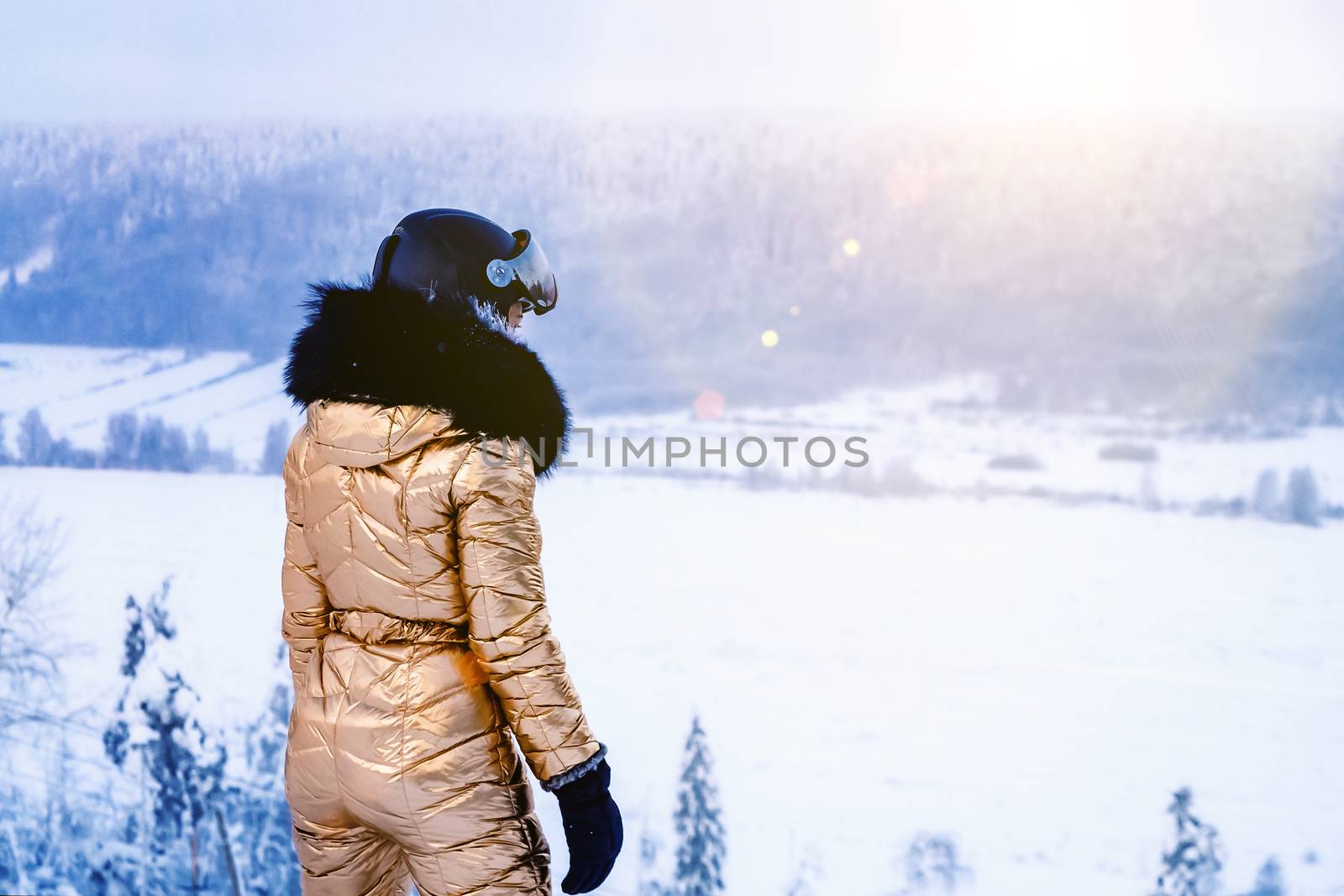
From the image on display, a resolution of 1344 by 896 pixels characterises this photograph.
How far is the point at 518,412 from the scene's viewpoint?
1.01 meters

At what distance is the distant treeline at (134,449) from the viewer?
6.77 feet

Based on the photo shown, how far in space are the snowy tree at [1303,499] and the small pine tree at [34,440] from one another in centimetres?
266

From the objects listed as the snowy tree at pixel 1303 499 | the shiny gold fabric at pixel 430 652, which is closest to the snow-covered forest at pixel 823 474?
the snowy tree at pixel 1303 499

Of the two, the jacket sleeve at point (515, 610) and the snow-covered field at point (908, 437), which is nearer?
the jacket sleeve at point (515, 610)

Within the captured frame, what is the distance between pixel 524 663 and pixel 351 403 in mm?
339

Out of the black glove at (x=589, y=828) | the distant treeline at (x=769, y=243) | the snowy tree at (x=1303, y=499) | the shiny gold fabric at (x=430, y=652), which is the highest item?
the distant treeline at (x=769, y=243)

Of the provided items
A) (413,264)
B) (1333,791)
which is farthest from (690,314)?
(1333,791)

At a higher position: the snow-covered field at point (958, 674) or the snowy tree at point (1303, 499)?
the snowy tree at point (1303, 499)

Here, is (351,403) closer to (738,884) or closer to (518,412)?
(518,412)

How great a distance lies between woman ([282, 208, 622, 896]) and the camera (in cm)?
97

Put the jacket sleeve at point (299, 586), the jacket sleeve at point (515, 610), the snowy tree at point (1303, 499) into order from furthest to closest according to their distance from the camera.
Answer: the snowy tree at point (1303, 499) → the jacket sleeve at point (299, 586) → the jacket sleeve at point (515, 610)

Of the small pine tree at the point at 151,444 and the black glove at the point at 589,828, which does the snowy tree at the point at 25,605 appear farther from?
the black glove at the point at 589,828

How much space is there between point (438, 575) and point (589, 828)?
13.1 inches

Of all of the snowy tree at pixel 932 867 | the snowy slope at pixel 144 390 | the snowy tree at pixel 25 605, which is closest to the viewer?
the snowy tree at pixel 932 867
